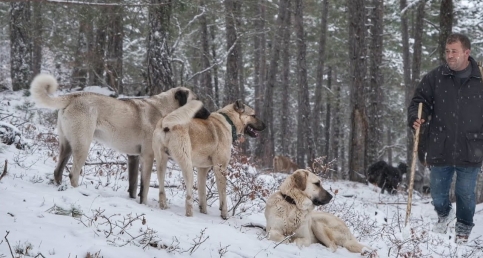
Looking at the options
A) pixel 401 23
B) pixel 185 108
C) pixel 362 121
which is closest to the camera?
pixel 185 108

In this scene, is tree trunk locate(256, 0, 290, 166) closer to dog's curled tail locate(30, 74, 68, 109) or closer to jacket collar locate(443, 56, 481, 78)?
jacket collar locate(443, 56, 481, 78)

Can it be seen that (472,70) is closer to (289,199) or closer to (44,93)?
(289,199)

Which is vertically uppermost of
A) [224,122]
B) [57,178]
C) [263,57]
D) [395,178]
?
[263,57]

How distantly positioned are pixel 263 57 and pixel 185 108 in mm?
21880

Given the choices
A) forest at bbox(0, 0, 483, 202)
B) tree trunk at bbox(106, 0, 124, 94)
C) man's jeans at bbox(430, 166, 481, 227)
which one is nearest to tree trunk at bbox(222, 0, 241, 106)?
forest at bbox(0, 0, 483, 202)

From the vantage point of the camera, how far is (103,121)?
19.9 feet

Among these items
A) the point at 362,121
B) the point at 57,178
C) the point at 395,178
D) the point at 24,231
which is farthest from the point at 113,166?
the point at 395,178

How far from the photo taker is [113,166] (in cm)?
859

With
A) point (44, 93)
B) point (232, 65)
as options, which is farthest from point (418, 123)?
point (232, 65)

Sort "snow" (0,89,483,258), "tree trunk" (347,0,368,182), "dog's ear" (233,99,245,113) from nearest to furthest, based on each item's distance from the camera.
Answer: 1. "snow" (0,89,483,258)
2. "dog's ear" (233,99,245,113)
3. "tree trunk" (347,0,368,182)

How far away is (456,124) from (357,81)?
915cm

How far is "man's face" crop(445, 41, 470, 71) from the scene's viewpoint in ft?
19.3

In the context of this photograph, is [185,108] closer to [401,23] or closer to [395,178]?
[395,178]

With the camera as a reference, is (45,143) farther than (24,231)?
Yes
